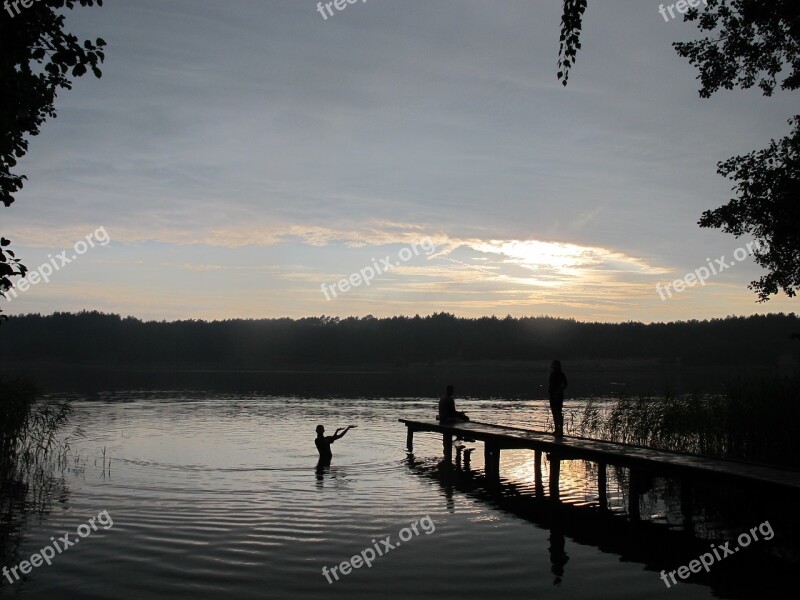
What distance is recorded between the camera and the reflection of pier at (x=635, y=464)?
12.9 metres

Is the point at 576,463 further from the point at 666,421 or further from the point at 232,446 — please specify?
the point at 232,446

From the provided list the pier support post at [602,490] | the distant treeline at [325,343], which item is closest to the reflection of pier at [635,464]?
the pier support post at [602,490]

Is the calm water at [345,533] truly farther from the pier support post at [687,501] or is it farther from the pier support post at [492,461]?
the pier support post at [492,461]

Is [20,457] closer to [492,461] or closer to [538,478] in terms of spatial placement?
[492,461]

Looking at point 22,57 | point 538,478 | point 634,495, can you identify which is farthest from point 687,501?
point 22,57

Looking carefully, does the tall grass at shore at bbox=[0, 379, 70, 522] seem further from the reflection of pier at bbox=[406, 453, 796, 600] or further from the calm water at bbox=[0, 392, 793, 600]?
the reflection of pier at bbox=[406, 453, 796, 600]

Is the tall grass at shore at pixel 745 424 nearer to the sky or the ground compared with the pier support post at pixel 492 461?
nearer to the sky

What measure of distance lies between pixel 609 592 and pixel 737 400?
35.2ft

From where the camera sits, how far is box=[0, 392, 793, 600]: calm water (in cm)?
1004

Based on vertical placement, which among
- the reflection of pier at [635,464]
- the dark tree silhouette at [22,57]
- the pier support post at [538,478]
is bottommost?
the pier support post at [538,478]

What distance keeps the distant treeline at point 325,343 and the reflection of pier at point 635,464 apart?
117 meters

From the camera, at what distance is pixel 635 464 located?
1533cm

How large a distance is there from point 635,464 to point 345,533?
21.1 feet

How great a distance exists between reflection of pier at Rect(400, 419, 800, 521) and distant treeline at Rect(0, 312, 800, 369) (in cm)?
11654
